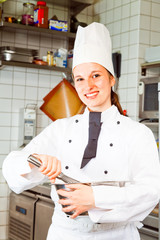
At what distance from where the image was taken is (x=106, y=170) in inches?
53.8

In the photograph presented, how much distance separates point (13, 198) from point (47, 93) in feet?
3.49

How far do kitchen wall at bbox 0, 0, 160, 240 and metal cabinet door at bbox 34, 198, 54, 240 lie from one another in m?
0.58

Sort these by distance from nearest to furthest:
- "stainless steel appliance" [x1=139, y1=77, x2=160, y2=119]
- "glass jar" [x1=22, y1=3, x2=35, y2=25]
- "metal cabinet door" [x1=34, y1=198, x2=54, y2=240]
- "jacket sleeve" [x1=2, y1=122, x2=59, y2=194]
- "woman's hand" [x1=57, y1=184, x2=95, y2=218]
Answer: "woman's hand" [x1=57, y1=184, x2=95, y2=218], "jacket sleeve" [x1=2, y1=122, x2=59, y2=194], "metal cabinet door" [x1=34, y1=198, x2=54, y2=240], "stainless steel appliance" [x1=139, y1=77, x2=160, y2=119], "glass jar" [x1=22, y1=3, x2=35, y2=25]

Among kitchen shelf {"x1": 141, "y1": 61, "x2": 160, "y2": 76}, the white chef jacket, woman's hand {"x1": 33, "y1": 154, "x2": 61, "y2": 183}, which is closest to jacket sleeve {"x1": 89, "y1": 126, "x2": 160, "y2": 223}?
the white chef jacket

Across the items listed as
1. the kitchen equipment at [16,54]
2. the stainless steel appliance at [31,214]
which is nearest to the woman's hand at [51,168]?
the stainless steel appliance at [31,214]

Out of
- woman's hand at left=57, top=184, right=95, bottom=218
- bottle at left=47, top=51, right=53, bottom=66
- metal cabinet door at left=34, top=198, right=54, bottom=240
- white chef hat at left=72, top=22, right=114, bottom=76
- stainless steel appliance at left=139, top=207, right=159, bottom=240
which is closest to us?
woman's hand at left=57, top=184, right=95, bottom=218

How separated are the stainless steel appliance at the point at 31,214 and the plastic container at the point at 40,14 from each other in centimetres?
145

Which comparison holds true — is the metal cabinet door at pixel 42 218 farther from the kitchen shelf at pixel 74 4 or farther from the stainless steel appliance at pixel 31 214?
the kitchen shelf at pixel 74 4

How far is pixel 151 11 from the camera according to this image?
3.27 m

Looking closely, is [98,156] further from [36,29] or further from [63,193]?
[36,29]

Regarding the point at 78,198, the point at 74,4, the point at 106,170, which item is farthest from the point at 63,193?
the point at 74,4

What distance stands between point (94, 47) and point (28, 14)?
198 cm

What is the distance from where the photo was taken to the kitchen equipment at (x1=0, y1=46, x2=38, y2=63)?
3055 millimetres

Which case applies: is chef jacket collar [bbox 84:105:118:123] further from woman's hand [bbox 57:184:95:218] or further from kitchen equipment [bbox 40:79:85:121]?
kitchen equipment [bbox 40:79:85:121]
